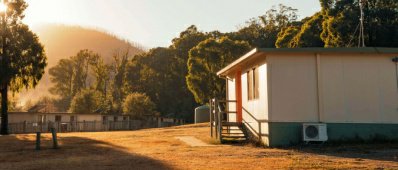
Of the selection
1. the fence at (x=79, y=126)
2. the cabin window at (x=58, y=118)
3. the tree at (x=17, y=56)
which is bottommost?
the fence at (x=79, y=126)

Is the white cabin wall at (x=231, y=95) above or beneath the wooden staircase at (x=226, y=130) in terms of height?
above

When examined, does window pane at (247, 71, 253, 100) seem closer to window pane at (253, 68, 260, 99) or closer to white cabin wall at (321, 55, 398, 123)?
window pane at (253, 68, 260, 99)

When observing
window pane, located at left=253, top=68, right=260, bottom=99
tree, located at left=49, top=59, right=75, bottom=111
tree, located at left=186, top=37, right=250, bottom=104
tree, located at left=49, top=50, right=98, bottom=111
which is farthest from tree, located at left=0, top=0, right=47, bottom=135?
tree, located at left=49, top=59, right=75, bottom=111

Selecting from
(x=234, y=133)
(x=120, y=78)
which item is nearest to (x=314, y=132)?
(x=234, y=133)

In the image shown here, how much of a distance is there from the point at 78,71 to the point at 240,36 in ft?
116

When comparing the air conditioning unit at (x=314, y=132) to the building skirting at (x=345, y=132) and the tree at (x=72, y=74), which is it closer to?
the building skirting at (x=345, y=132)

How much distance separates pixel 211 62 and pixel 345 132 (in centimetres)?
3250

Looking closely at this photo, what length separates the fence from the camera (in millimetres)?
41481

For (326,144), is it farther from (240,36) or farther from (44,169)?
(240,36)

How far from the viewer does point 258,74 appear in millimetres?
16031

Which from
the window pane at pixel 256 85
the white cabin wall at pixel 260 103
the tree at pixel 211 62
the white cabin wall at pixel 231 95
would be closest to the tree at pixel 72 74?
the tree at pixel 211 62

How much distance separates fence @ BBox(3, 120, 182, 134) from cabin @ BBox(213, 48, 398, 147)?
33.0m

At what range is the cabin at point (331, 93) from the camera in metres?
14.8

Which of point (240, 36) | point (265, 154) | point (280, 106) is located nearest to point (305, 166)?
point (265, 154)
